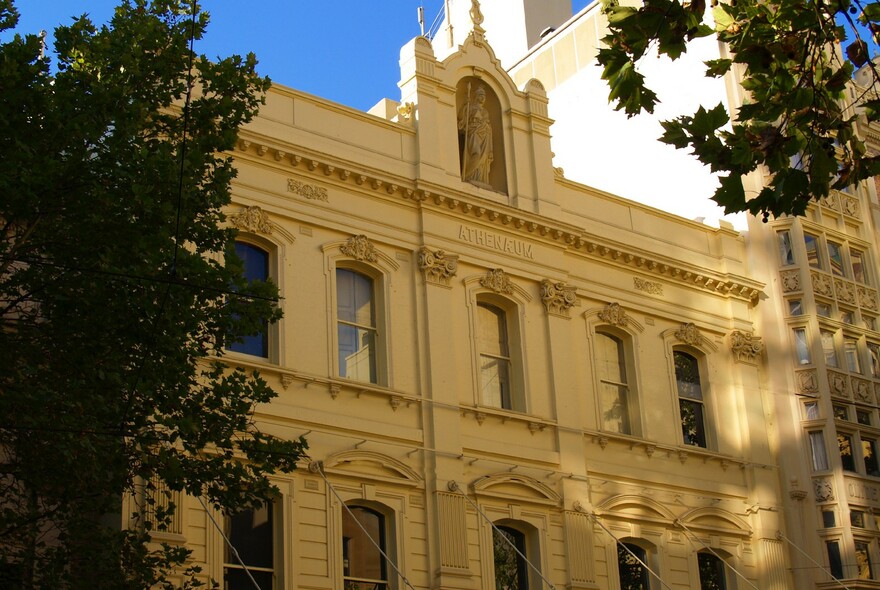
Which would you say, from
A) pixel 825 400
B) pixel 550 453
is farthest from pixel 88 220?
pixel 825 400

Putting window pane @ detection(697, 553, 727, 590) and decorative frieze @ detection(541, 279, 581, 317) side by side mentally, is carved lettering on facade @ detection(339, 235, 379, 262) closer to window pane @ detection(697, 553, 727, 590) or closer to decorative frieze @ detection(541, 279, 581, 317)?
decorative frieze @ detection(541, 279, 581, 317)

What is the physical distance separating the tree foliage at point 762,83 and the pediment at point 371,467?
41.1 feet

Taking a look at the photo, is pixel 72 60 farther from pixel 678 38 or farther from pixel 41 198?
pixel 678 38

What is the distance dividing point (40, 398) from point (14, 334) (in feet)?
5.45

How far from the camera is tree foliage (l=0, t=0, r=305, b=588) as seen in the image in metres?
16.1

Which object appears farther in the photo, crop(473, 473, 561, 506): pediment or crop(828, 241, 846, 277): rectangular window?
crop(828, 241, 846, 277): rectangular window

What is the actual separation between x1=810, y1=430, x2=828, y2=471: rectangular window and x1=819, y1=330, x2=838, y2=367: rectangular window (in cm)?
173

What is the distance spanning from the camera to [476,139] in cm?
2772

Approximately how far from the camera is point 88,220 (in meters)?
16.5

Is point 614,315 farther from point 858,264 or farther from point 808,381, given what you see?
point 858,264

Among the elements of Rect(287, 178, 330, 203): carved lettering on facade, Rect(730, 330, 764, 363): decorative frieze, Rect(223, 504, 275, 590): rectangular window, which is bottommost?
Rect(223, 504, 275, 590): rectangular window

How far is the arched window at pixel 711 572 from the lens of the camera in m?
27.9

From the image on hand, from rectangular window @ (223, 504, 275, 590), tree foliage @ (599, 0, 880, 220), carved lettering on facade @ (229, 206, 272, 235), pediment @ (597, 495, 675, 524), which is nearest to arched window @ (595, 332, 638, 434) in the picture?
pediment @ (597, 495, 675, 524)

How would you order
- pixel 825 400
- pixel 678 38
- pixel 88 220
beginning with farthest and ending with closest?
1. pixel 825 400
2. pixel 88 220
3. pixel 678 38
